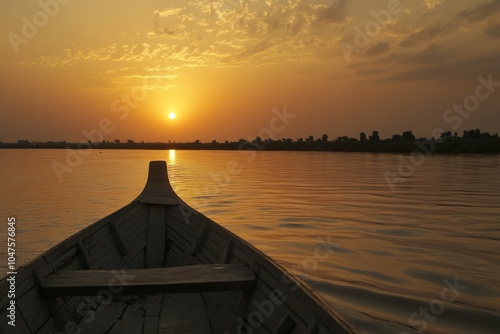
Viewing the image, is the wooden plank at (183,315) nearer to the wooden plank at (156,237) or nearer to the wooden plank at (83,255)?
the wooden plank at (83,255)

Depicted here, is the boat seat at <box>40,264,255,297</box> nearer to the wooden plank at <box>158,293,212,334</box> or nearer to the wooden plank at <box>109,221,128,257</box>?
the wooden plank at <box>158,293,212,334</box>

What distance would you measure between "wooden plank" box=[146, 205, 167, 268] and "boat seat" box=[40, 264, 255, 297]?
135 inches

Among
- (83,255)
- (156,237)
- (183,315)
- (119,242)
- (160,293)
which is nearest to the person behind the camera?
(160,293)

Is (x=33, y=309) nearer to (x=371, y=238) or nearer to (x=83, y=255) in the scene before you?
(x=83, y=255)

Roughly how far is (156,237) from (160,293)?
14.5ft

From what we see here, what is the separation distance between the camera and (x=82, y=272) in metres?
4.88

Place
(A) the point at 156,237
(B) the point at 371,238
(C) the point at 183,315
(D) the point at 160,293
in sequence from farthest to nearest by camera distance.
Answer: (B) the point at 371,238 < (A) the point at 156,237 < (C) the point at 183,315 < (D) the point at 160,293

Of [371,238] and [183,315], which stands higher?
[183,315]

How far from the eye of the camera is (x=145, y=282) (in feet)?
15.0

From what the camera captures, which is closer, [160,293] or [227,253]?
[160,293]

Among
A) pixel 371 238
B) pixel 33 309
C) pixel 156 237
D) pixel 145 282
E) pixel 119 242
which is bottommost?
pixel 371 238

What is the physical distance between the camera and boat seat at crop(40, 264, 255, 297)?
4383 mm

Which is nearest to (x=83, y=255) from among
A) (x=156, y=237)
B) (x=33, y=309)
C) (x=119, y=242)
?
(x=119, y=242)

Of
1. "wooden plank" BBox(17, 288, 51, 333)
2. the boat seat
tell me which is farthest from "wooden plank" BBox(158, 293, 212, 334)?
"wooden plank" BBox(17, 288, 51, 333)
